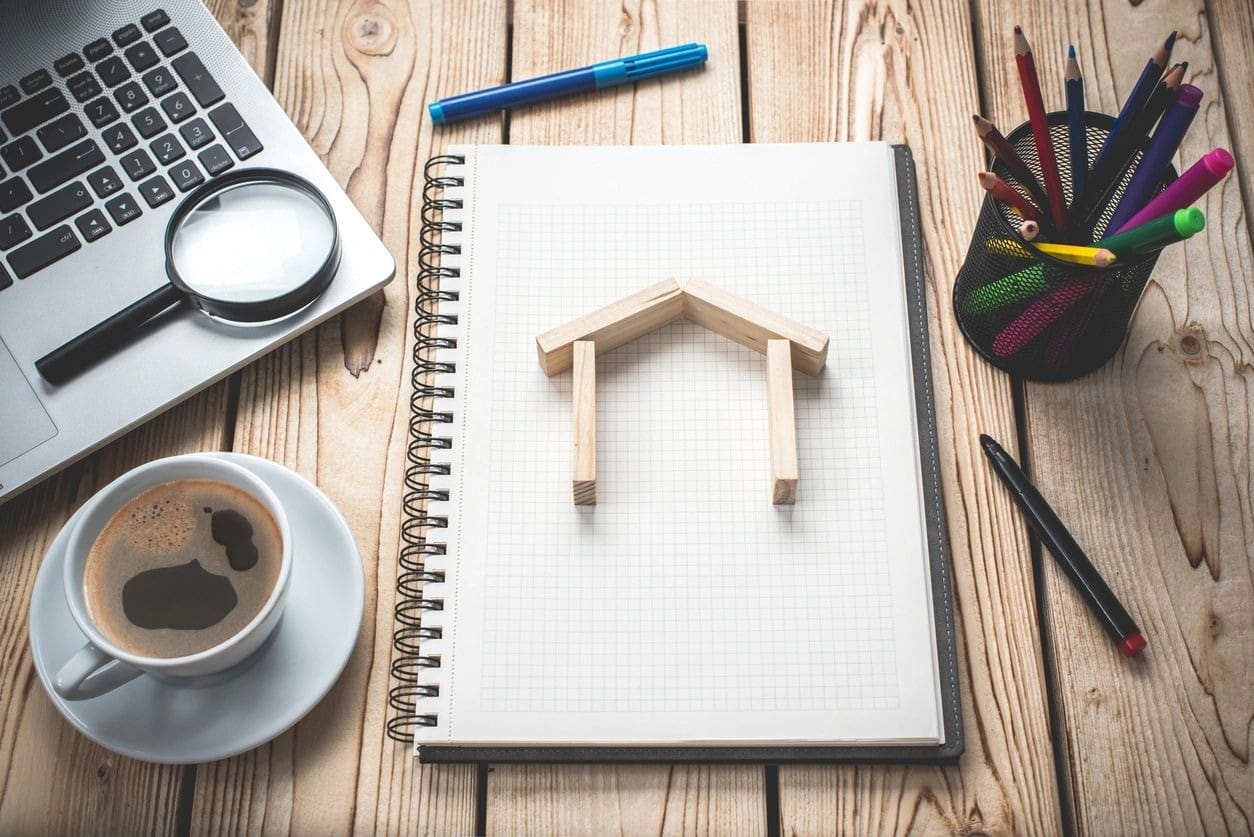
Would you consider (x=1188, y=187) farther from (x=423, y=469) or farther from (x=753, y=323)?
(x=423, y=469)

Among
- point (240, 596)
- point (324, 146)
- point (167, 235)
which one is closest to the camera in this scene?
point (240, 596)

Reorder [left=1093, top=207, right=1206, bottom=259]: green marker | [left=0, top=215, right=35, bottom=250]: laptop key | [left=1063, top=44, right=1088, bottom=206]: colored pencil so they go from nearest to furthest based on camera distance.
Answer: [left=1093, top=207, right=1206, bottom=259]: green marker, [left=1063, top=44, right=1088, bottom=206]: colored pencil, [left=0, top=215, right=35, bottom=250]: laptop key

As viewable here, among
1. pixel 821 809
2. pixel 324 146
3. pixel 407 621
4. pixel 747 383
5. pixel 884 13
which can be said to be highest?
pixel 884 13

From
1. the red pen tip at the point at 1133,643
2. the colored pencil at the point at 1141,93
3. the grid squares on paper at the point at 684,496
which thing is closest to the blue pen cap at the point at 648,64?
the grid squares on paper at the point at 684,496

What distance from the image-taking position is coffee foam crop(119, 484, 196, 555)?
66cm

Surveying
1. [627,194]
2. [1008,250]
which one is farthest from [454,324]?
[1008,250]

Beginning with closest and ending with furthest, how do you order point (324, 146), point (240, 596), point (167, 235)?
point (240, 596)
point (167, 235)
point (324, 146)

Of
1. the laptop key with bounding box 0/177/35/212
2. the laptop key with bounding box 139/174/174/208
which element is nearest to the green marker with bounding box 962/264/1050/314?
the laptop key with bounding box 139/174/174/208

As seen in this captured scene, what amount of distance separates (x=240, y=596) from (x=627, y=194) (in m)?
0.43

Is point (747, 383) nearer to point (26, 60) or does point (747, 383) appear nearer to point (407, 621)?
point (407, 621)

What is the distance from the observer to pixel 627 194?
2.74ft

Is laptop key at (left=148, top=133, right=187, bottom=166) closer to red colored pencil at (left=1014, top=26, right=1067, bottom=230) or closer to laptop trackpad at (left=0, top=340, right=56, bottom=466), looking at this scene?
laptop trackpad at (left=0, top=340, right=56, bottom=466)

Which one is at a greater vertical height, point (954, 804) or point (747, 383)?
point (747, 383)

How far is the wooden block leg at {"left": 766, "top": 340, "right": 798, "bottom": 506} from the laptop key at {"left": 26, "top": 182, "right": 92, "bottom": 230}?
0.55m
